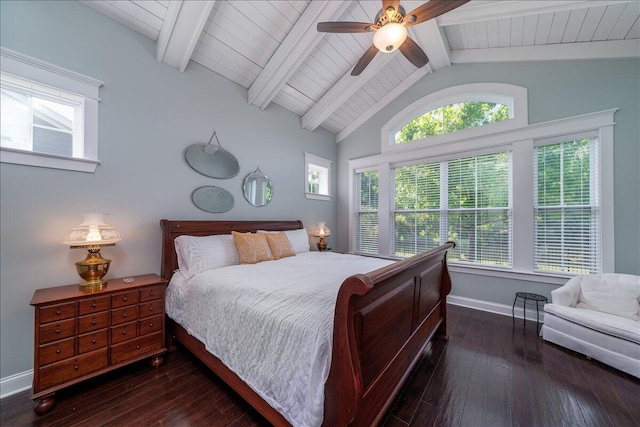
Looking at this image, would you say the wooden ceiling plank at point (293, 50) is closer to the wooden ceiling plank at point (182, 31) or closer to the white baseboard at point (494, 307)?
the wooden ceiling plank at point (182, 31)


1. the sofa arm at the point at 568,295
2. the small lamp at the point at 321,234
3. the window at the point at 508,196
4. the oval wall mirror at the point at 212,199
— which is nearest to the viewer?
the sofa arm at the point at 568,295

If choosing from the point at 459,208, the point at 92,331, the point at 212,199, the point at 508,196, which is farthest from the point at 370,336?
the point at 508,196

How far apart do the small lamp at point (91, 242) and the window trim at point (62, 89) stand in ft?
1.73

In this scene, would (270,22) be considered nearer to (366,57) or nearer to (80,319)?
(366,57)

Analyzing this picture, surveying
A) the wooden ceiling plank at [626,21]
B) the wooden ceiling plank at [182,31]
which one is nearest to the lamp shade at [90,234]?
the wooden ceiling plank at [182,31]

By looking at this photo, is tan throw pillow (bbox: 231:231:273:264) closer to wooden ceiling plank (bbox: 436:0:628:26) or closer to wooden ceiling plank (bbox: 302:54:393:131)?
wooden ceiling plank (bbox: 302:54:393:131)

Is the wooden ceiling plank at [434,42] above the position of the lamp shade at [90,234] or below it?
above

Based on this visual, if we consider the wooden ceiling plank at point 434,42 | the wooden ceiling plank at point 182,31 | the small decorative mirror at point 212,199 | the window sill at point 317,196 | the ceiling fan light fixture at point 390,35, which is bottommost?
the small decorative mirror at point 212,199

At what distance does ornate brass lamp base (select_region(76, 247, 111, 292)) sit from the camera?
1.95 metres

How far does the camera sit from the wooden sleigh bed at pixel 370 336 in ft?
3.64

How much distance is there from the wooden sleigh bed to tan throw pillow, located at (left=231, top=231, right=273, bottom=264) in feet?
2.24

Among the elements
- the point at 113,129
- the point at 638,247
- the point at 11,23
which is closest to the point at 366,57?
the point at 113,129

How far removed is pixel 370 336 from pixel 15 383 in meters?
2.83

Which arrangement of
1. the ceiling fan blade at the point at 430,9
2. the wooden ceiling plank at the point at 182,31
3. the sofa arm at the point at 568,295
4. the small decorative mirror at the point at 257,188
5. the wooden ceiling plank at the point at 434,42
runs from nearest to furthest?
the ceiling fan blade at the point at 430,9 → the wooden ceiling plank at the point at 182,31 → the sofa arm at the point at 568,295 → the wooden ceiling plank at the point at 434,42 → the small decorative mirror at the point at 257,188
